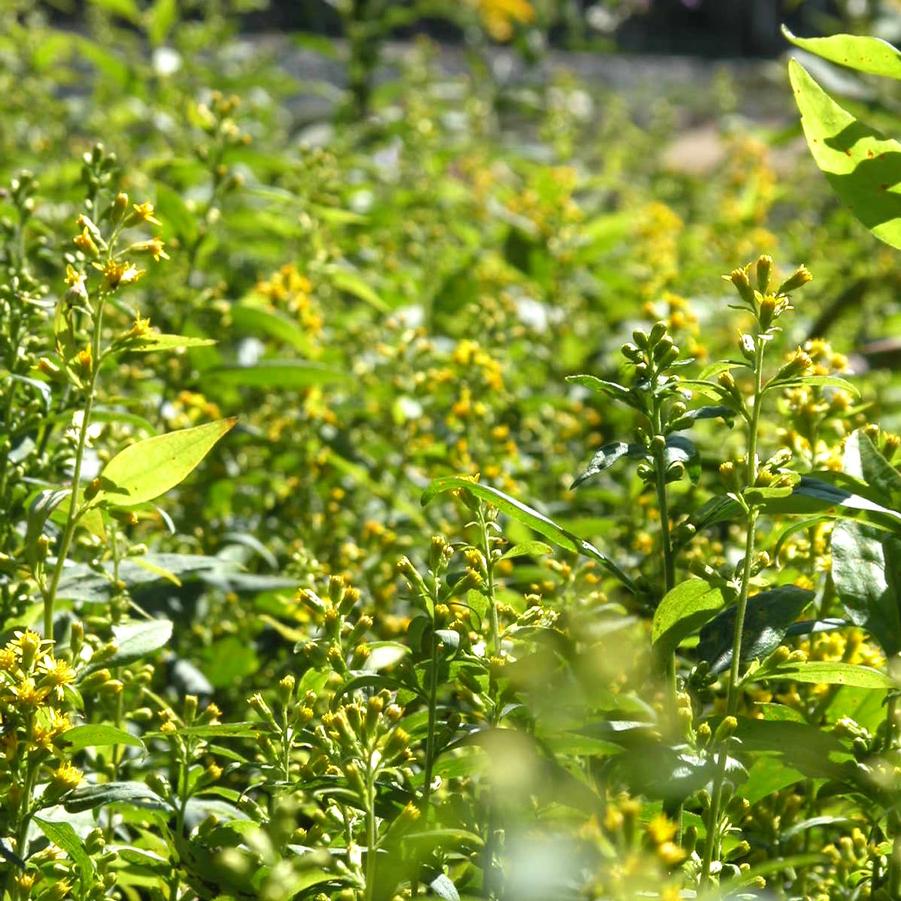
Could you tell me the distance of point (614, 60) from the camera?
13344 mm

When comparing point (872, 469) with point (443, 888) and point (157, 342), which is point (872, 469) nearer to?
point (443, 888)

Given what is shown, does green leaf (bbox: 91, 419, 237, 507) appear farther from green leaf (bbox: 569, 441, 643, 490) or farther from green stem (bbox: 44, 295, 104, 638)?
green leaf (bbox: 569, 441, 643, 490)

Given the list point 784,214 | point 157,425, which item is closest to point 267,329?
point 157,425

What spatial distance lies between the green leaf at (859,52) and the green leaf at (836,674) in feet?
2.23

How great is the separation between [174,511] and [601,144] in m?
4.71

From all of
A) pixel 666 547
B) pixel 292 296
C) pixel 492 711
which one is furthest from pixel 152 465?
pixel 292 296

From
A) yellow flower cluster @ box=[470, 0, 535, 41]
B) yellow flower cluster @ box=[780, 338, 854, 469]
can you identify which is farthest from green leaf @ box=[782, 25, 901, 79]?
yellow flower cluster @ box=[470, 0, 535, 41]

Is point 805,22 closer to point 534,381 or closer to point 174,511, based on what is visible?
point 534,381

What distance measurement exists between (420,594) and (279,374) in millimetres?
1079

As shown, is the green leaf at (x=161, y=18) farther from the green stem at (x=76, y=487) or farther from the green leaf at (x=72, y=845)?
the green leaf at (x=72, y=845)

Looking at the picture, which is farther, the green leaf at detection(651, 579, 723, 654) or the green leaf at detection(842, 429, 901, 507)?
the green leaf at detection(842, 429, 901, 507)

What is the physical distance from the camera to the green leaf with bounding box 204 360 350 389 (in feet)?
7.56

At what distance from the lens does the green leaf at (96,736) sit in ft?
4.40

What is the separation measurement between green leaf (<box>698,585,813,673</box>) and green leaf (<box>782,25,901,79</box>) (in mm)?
607
